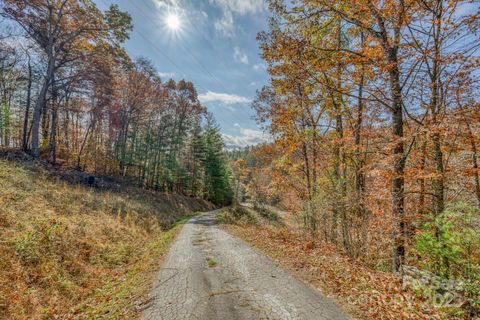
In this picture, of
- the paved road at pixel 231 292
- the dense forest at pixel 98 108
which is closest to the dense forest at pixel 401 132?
the paved road at pixel 231 292

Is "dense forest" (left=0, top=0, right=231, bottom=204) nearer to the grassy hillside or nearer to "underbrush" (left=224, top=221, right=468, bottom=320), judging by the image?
the grassy hillside

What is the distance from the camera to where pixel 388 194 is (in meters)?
5.81

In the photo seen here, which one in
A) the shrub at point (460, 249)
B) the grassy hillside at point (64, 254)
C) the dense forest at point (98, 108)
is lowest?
the grassy hillside at point (64, 254)

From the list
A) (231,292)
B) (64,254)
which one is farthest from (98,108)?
(231,292)

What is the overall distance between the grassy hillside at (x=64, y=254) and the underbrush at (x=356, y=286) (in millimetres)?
3652

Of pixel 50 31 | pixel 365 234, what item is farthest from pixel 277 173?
pixel 50 31

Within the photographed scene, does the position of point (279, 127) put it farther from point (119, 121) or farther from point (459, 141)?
point (119, 121)

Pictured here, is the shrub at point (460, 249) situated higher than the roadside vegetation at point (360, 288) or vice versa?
the shrub at point (460, 249)

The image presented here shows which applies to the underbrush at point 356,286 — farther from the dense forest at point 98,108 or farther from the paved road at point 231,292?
the dense forest at point 98,108

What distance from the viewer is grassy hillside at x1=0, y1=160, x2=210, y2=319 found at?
4156 millimetres

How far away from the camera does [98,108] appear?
19.2 m

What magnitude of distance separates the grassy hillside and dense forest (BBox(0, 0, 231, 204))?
6815 millimetres

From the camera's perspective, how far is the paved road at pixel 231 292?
11.0ft

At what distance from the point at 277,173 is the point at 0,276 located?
10589 millimetres
